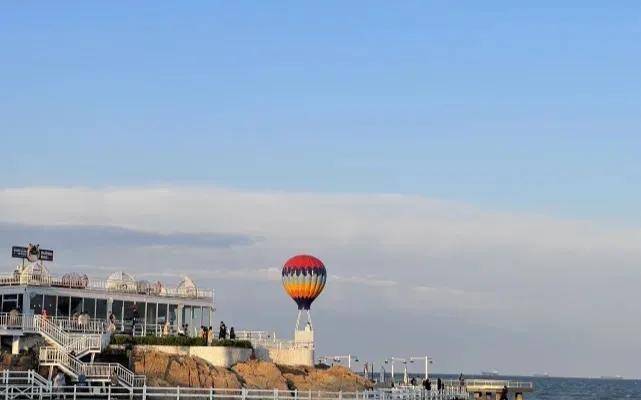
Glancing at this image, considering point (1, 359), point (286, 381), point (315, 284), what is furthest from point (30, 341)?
point (315, 284)

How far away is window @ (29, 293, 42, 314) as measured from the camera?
7464 centimetres

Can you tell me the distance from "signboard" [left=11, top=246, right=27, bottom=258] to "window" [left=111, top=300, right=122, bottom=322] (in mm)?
6580

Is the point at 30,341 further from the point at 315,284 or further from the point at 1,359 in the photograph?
the point at 315,284

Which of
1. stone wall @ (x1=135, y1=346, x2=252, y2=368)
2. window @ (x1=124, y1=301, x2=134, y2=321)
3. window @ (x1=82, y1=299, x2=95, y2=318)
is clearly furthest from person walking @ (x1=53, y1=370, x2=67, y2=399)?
window @ (x1=124, y1=301, x2=134, y2=321)

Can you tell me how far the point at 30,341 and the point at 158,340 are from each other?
7.57 m

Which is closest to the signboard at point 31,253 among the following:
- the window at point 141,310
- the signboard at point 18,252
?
the signboard at point 18,252

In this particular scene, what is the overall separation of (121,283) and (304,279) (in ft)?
→ 51.4

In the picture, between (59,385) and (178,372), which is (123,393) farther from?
(178,372)

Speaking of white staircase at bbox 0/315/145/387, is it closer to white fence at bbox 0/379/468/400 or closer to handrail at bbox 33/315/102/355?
handrail at bbox 33/315/102/355

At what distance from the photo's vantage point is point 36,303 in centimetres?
7500

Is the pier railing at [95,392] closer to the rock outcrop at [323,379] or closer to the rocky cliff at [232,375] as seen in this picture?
the rocky cliff at [232,375]

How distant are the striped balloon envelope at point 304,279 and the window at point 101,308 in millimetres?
16968

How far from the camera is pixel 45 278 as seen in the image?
76.1 metres

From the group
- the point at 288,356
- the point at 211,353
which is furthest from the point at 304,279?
the point at 211,353
